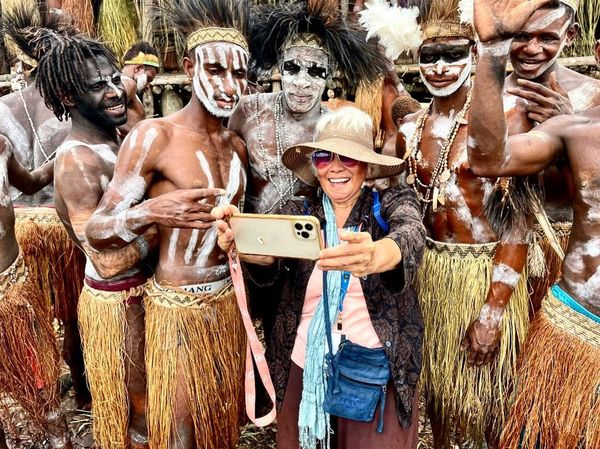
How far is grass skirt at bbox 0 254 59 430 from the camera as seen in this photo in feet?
8.89

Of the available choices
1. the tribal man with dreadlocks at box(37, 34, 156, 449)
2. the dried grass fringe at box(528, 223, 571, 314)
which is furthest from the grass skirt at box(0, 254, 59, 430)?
the dried grass fringe at box(528, 223, 571, 314)

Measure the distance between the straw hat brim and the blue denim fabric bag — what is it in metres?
0.46

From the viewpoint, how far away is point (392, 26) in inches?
109

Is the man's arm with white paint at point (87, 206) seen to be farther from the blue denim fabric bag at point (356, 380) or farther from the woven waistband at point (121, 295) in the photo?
the blue denim fabric bag at point (356, 380)

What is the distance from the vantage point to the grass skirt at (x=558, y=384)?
190cm

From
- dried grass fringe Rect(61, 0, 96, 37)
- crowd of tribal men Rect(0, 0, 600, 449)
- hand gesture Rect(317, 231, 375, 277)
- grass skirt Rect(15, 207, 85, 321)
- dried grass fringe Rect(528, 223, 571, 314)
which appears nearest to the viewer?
hand gesture Rect(317, 231, 375, 277)

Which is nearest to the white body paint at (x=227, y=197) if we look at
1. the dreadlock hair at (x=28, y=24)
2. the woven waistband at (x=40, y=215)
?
the dreadlock hair at (x=28, y=24)

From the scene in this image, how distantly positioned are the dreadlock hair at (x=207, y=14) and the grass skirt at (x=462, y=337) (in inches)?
59.5

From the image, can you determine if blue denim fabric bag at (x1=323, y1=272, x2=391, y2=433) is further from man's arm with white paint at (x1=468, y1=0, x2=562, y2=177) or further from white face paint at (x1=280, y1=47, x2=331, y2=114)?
white face paint at (x1=280, y1=47, x2=331, y2=114)

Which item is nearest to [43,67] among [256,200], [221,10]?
[221,10]

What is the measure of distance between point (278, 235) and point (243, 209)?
4.06 ft

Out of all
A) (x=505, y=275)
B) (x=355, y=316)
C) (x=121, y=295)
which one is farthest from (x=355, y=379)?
(x=121, y=295)

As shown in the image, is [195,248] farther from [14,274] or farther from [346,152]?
[14,274]

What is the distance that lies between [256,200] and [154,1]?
368cm
